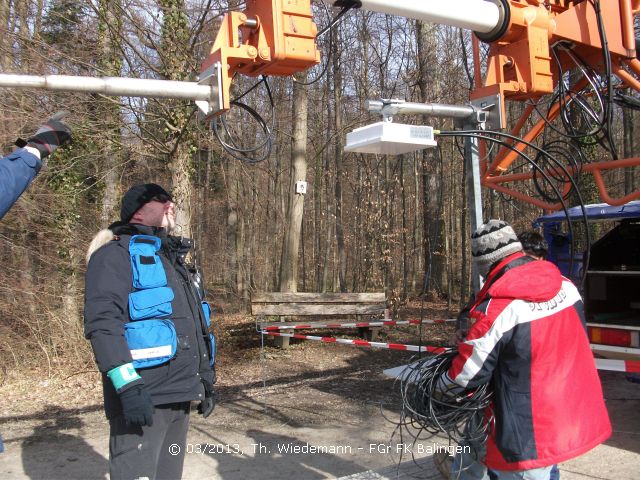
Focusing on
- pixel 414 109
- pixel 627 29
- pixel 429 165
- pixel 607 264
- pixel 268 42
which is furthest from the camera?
pixel 429 165

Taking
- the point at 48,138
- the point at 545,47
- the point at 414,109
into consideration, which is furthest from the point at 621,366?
the point at 48,138

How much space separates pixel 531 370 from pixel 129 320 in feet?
6.31

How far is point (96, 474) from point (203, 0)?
6.54 meters

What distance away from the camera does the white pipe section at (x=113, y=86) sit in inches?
110

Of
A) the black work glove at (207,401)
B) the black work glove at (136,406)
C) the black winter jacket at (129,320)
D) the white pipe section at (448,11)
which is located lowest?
the black work glove at (207,401)

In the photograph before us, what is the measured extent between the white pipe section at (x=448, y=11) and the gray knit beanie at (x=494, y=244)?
51.6 inches

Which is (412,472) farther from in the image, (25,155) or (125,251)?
(25,155)

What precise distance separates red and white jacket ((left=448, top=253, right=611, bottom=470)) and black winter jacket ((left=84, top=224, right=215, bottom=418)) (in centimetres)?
136

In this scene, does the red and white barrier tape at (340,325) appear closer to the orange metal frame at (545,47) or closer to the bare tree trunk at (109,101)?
the bare tree trunk at (109,101)

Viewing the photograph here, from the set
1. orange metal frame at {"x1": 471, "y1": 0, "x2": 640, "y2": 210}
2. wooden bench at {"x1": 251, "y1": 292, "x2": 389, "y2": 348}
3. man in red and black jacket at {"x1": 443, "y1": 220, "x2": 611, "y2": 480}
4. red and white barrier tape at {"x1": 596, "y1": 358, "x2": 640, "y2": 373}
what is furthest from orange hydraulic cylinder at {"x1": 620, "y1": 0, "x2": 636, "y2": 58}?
wooden bench at {"x1": 251, "y1": 292, "x2": 389, "y2": 348}

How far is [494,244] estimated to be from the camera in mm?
2990

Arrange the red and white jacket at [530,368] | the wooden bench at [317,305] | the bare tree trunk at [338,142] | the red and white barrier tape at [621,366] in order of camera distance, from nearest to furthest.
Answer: the red and white jacket at [530,368] → the red and white barrier tape at [621,366] → the wooden bench at [317,305] → the bare tree trunk at [338,142]

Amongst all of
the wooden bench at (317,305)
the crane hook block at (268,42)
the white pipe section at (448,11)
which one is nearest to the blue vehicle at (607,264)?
the white pipe section at (448,11)

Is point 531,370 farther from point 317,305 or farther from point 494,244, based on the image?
point 317,305
